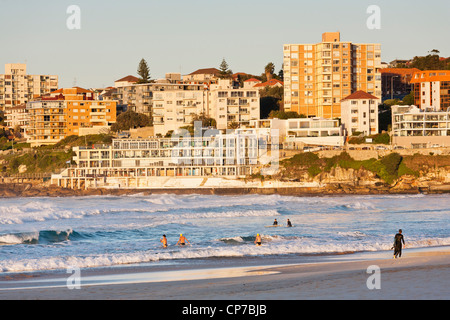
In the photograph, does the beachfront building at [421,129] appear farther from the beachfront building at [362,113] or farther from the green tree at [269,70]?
the green tree at [269,70]

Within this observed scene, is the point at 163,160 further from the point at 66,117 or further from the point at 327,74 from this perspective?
the point at 66,117

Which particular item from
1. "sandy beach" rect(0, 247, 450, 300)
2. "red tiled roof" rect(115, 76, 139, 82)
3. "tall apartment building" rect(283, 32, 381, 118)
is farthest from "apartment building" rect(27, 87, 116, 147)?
"sandy beach" rect(0, 247, 450, 300)

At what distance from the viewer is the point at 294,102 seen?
95.3 metres

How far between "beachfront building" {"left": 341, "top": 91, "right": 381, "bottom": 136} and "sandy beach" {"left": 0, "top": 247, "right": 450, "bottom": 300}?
64137 millimetres

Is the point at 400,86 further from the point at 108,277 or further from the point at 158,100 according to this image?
the point at 108,277

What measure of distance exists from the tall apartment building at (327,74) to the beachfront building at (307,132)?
7759 millimetres

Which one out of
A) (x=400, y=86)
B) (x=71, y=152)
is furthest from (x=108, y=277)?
(x=400, y=86)

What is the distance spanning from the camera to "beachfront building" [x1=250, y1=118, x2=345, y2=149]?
83000 millimetres

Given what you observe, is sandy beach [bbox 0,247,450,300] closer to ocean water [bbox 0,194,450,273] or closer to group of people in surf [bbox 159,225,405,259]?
group of people in surf [bbox 159,225,405,259]

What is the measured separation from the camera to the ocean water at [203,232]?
23875 mm

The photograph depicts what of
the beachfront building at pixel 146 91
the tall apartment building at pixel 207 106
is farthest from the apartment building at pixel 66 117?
the tall apartment building at pixel 207 106

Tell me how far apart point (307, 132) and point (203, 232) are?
54.5m

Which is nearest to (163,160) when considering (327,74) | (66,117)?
(327,74)

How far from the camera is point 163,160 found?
81250 millimetres
